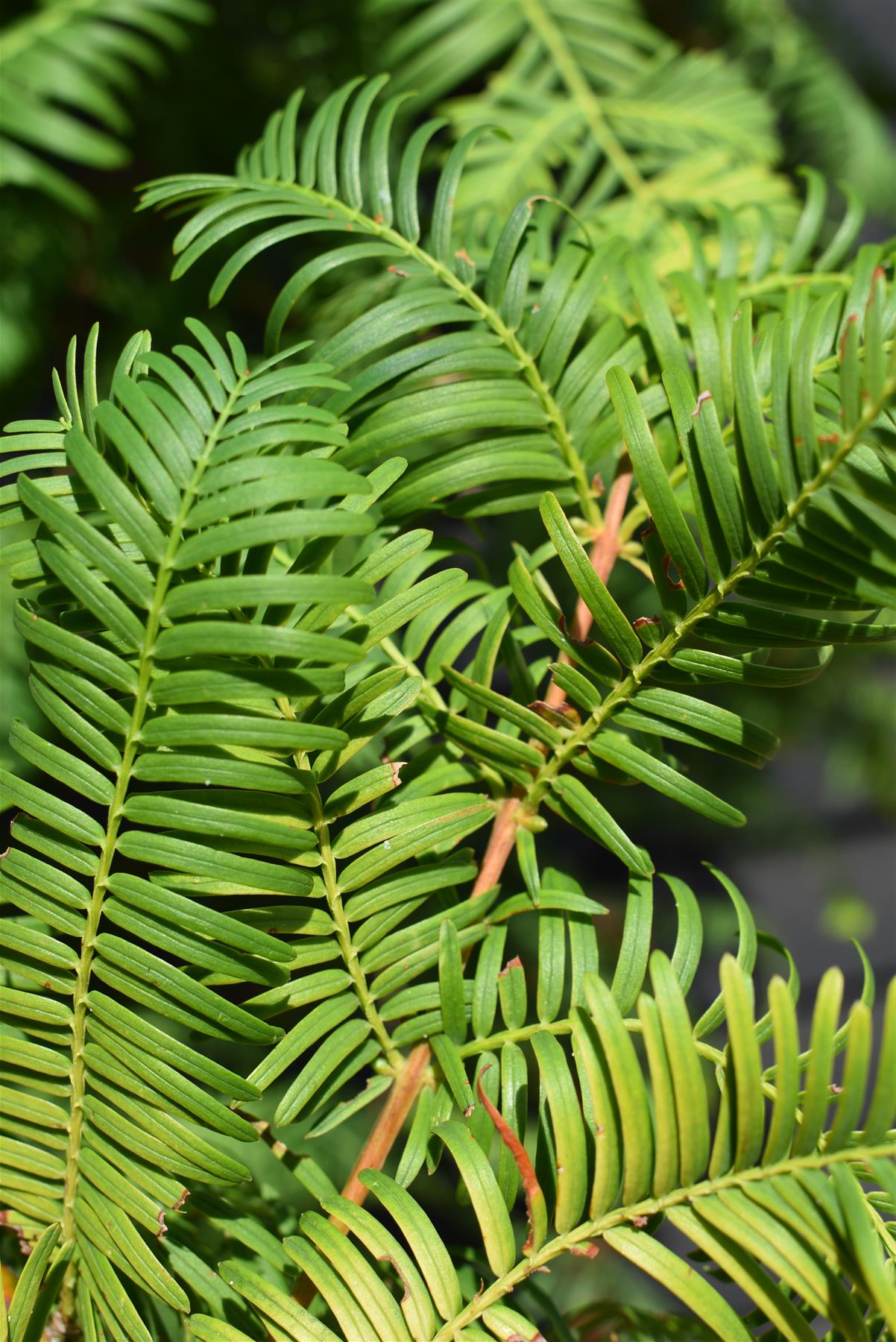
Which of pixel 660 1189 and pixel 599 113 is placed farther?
pixel 599 113

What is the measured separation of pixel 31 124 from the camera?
0.56 metres

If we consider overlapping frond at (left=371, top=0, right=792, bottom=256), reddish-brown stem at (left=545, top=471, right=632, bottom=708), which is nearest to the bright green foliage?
reddish-brown stem at (left=545, top=471, right=632, bottom=708)

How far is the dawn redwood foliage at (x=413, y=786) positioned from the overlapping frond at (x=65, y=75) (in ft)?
0.73

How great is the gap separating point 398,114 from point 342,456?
25.8 inches

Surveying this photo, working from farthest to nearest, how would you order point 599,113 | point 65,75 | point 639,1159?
point 599,113 → point 65,75 → point 639,1159

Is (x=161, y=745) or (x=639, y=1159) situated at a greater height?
(x=161, y=745)

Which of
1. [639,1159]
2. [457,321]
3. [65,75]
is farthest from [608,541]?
[65,75]

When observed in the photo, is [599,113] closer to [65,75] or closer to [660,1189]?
[65,75]

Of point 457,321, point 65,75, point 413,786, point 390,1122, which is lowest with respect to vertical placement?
point 390,1122

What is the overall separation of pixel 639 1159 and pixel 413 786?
14 cm

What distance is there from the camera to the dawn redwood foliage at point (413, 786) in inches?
10.1

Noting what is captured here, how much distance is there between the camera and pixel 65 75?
0.60m

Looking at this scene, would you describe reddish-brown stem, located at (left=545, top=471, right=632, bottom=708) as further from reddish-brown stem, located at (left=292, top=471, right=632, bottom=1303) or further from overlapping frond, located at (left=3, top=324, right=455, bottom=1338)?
overlapping frond, located at (left=3, top=324, right=455, bottom=1338)

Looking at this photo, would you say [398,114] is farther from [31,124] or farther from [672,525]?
[672,525]
